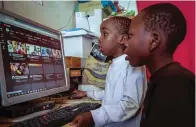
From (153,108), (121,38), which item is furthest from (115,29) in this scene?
(153,108)

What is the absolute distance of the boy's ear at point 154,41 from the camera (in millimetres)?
648

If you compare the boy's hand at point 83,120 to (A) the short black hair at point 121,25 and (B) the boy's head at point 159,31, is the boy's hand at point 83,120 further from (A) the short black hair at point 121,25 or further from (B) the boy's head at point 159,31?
(A) the short black hair at point 121,25

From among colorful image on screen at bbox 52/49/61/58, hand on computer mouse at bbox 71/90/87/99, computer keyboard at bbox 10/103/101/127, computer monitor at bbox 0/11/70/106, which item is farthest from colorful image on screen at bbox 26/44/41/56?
hand on computer mouse at bbox 71/90/87/99

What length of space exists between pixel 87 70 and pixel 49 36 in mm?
518

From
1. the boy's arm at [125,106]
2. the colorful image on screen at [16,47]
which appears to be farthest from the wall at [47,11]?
the boy's arm at [125,106]

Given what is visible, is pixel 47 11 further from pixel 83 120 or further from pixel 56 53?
pixel 83 120

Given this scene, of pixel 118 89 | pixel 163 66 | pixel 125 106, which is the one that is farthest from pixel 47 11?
pixel 163 66

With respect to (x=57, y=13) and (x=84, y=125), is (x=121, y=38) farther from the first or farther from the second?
(x=57, y=13)

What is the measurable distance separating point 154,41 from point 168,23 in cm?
7

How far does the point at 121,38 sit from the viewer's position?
3.51ft

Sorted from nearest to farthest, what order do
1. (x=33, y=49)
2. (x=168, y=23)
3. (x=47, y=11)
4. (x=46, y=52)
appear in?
(x=168, y=23) → (x=33, y=49) → (x=46, y=52) → (x=47, y=11)

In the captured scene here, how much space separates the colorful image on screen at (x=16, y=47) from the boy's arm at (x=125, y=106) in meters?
0.39

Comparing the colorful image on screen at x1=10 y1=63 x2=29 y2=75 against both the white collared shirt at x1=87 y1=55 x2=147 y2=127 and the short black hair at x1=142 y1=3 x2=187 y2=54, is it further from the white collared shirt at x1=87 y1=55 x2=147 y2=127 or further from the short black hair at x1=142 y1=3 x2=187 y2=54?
the short black hair at x1=142 y1=3 x2=187 y2=54

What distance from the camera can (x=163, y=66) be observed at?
66 centimetres
